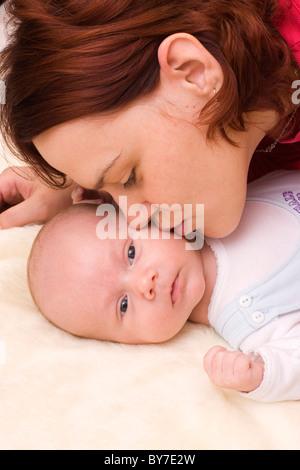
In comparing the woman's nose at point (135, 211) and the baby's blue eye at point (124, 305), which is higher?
the woman's nose at point (135, 211)

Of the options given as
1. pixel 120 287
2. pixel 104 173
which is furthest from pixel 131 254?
pixel 104 173

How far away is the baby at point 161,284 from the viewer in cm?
110

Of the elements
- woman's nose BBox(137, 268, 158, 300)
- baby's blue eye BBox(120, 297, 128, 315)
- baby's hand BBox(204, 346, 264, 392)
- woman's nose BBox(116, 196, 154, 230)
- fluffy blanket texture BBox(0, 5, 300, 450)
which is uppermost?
woman's nose BBox(116, 196, 154, 230)

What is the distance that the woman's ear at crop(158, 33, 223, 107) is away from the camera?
3.09 ft

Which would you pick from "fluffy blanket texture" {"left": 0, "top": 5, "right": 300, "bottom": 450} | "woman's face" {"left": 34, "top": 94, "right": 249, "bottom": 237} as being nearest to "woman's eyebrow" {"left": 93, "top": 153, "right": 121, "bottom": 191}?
"woman's face" {"left": 34, "top": 94, "right": 249, "bottom": 237}

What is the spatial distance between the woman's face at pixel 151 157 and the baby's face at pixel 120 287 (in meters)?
0.10

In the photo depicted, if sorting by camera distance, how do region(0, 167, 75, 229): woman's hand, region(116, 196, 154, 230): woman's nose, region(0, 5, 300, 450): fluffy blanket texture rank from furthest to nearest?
region(0, 167, 75, 229): woman's hand, region(116, 196, 154, 230): woman's nose, region(0, 5, 300, 450): fluffy blanket texture

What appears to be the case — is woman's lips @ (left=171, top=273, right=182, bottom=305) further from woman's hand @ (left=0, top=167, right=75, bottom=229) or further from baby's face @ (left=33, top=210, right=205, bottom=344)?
woman's hand @ (left=0, top=167, right=75, bottom=229)

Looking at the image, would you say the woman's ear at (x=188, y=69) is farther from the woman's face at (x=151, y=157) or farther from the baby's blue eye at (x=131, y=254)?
the baby's blue eye at (x=131, y=254)

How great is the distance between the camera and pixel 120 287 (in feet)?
3.65

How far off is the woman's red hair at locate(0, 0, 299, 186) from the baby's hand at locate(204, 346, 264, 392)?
39 centimetres

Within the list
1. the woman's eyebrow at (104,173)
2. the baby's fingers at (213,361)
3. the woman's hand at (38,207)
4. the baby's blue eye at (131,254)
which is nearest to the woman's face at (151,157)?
the woman's eyebrow at (104,173)

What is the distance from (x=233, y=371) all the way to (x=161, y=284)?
232 mm

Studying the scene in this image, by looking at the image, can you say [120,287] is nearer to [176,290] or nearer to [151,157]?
[176,290]
